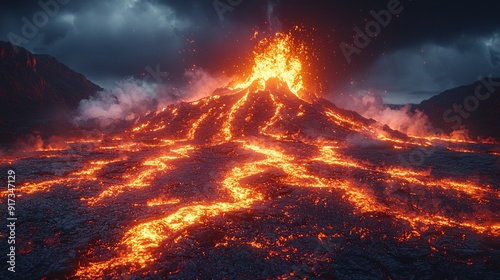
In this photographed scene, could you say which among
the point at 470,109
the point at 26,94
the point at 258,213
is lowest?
the point at 258,213

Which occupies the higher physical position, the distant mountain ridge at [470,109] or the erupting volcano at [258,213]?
the distant mountain ridge at [470,109]

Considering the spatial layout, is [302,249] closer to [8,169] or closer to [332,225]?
[332,225]

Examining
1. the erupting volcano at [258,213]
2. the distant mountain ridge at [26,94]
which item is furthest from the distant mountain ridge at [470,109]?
the distant mountain ridge at [26,94]

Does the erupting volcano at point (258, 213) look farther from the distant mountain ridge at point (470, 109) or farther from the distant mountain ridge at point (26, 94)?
the distant mountain ridge at point (26, 94)

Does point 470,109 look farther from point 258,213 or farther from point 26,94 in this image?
point 26,94

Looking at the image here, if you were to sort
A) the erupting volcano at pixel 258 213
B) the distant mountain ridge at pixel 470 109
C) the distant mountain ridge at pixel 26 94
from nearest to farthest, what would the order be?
1. the erupting volcano at pixel 258 213
2. the distant mountain ridge at pixel 470 109
3. the distant mountain ridge at pixel 26 94

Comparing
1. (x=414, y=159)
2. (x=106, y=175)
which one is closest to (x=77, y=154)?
(x=106, y=175)

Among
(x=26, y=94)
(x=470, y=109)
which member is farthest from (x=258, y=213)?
(x=26, y=94)

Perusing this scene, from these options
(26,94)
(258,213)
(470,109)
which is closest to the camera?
(258,213)
